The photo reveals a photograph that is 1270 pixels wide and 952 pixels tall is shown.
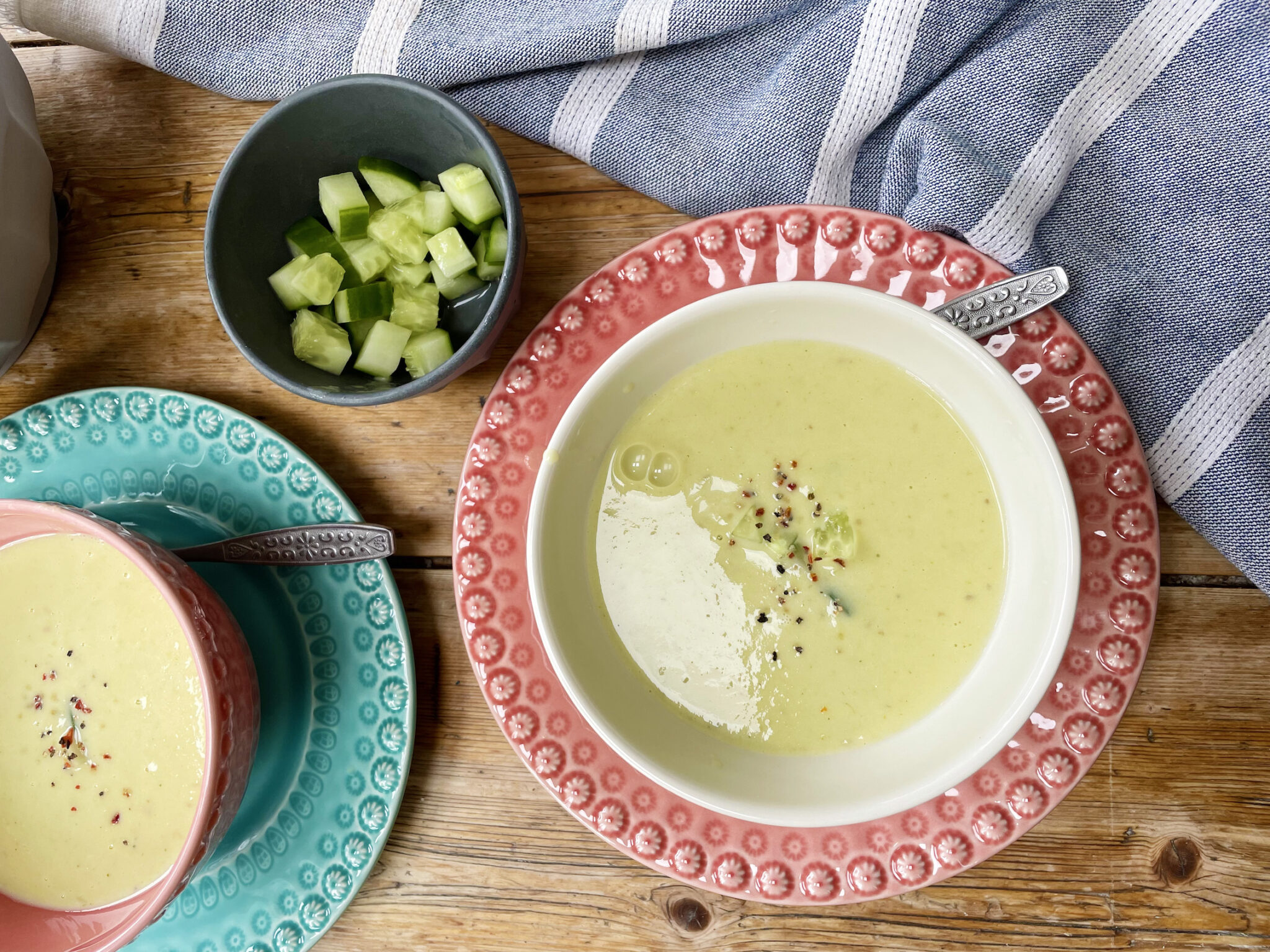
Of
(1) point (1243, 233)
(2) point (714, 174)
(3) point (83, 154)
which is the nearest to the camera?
(1) point (1243, 233)

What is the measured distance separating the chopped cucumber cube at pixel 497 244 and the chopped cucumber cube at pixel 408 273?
11cm

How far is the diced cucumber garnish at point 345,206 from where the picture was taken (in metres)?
1.36

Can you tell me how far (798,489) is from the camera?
4.04 ft

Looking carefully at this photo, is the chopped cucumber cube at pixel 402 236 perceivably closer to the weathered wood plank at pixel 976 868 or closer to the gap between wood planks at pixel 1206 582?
the weathered wood plank at pixel 976 868

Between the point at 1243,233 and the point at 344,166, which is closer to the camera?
the point at 1243,233

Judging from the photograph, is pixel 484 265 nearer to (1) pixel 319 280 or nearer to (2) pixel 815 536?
(1) pixel 319 280

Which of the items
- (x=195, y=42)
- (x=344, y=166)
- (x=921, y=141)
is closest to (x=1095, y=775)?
(x=921, y=141)

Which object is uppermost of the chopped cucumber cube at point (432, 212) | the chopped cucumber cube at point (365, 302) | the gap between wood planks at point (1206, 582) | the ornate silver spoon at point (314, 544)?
the chopped cucumber cube at point (432, 212)

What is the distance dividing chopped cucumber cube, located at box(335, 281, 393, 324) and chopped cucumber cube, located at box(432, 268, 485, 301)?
0.07m

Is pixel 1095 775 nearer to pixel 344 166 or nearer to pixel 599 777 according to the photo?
pixel 599 777


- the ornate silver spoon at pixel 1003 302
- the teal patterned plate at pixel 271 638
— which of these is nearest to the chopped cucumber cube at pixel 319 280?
the teal patterned plate at pixel 271 638

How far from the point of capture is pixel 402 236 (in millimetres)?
1326

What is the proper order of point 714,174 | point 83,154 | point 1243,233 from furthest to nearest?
1. point 83,154
2. point 714,174
3. point 1243,233

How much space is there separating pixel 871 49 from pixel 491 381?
743 millimetres
